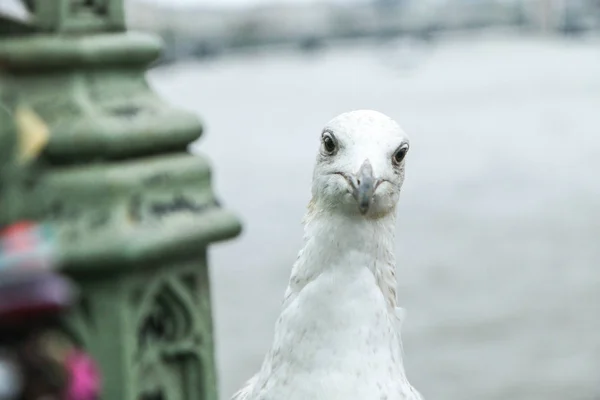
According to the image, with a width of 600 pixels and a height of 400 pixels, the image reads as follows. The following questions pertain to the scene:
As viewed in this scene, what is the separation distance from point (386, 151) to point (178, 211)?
0.46 m

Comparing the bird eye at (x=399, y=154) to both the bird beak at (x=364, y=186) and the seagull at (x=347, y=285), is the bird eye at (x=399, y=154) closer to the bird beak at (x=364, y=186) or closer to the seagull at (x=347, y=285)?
the seagull at (x=347, y=285)

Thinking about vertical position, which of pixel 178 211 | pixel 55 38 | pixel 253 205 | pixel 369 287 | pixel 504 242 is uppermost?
pixel 253 205

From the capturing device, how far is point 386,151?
2604mm

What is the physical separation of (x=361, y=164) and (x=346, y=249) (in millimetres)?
220

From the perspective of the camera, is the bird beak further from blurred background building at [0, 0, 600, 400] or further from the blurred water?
the blurred water

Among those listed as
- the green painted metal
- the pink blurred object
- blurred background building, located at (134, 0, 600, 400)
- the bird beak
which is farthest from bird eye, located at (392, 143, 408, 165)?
blurred background building, located at (134, 0, 600, 400)

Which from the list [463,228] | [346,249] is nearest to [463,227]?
[463,228]

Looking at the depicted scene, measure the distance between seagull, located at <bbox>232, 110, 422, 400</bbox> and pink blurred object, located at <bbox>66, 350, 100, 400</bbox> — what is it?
19.8 inches

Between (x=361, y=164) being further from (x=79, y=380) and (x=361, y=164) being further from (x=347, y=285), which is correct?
(x=79, y=380)

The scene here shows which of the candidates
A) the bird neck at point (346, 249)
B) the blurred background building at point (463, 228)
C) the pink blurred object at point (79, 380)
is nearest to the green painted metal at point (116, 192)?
the bird neck at point (346, 249)

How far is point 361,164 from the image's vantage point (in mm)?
2566

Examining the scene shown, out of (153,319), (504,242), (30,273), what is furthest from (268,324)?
(30,273)

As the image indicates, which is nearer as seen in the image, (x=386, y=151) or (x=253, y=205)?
(x=386, y=151)

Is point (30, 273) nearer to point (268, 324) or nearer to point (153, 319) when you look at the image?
point (153, 319)
